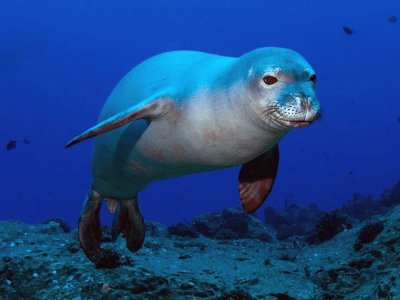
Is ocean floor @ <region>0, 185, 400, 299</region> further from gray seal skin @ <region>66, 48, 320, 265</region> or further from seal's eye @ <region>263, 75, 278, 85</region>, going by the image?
seal's eye @ <region>263, 75, 278, 85</region>

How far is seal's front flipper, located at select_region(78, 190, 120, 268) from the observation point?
4.96m

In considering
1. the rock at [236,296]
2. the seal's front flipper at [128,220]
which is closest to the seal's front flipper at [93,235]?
the seal's front flipper at [128,220]

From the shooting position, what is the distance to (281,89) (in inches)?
133

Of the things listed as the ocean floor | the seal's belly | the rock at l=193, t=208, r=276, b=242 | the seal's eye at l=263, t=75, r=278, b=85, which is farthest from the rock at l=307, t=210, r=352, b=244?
the seal's eye at l=263, t=75, r=278, b=85

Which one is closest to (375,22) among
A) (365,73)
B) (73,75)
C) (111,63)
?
(365,73)

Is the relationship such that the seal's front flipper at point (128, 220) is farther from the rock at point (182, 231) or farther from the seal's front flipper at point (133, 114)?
the rock at point (182, 231)

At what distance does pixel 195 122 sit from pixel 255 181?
159 cm

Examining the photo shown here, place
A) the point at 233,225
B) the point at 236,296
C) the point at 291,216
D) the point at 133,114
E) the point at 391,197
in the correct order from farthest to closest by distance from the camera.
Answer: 1. the point at 291,216
2. the point at 391,197
3. the point at 233,225
4. the point at 236,296
5. the point at 133,114

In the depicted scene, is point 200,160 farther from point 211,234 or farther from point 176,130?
point 211,234

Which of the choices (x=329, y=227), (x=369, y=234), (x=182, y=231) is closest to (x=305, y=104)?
(x=369, y=234)

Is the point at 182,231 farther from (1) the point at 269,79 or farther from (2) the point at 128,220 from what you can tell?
(1) the point at 269,79

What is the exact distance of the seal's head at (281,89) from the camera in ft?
10.6

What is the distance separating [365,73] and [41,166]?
263 ft

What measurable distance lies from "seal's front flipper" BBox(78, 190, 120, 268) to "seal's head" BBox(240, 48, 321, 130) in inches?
99.7
